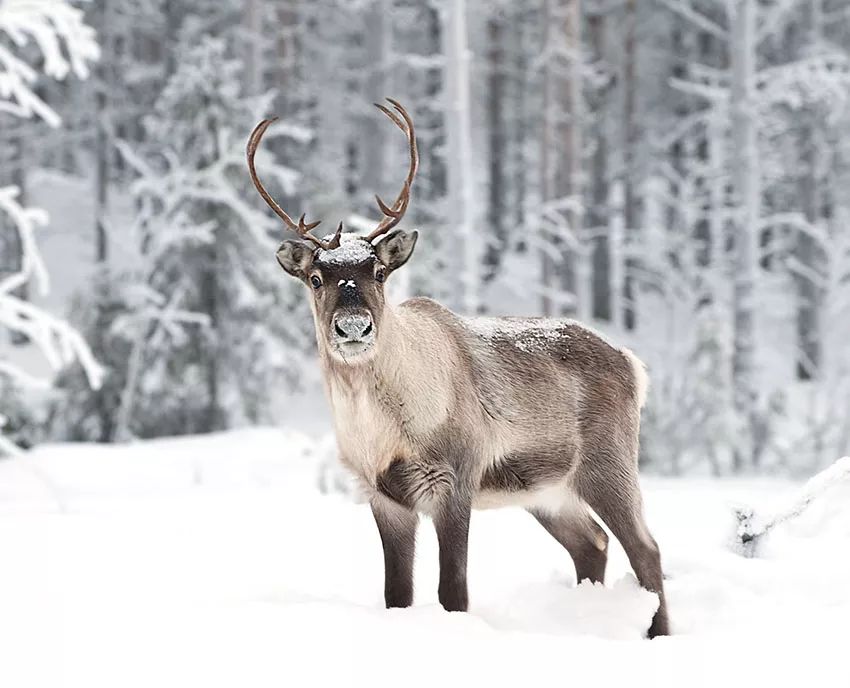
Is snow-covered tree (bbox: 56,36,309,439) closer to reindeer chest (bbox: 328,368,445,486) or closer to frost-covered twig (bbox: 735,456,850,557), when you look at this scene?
frost-covered twig (bbox: 735,456,850,557)

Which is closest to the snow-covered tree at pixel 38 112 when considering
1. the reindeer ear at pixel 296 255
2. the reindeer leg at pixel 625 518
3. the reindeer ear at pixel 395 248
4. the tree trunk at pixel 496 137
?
the reindeer ear at pixel 296 255

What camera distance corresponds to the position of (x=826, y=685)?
3230 mm

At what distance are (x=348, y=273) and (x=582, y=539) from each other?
6.50 feet

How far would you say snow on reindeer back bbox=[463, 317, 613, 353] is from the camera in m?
4.83

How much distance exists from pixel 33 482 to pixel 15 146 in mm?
15903

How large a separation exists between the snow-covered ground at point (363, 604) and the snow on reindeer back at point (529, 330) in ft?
3.83

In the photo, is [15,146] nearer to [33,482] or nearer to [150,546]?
[33,482]

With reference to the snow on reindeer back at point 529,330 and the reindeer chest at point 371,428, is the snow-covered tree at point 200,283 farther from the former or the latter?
the reindeer chest at point 371,428

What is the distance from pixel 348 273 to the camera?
13.2 ft

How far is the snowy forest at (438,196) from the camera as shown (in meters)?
13.9

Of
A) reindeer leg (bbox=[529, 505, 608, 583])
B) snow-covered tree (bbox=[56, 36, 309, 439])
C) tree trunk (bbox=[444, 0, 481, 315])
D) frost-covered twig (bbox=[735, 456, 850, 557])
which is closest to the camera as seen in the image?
frost-covered twig (bbox=[735, 456, 850, 557])

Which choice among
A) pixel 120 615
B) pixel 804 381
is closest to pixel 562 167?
pixel 804 381

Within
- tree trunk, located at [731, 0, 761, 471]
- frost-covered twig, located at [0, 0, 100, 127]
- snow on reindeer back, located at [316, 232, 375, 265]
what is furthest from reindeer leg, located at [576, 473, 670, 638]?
tree trunk, located at [731, 0, 761, 471]

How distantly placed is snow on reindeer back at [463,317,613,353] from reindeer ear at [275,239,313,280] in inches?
37.8
